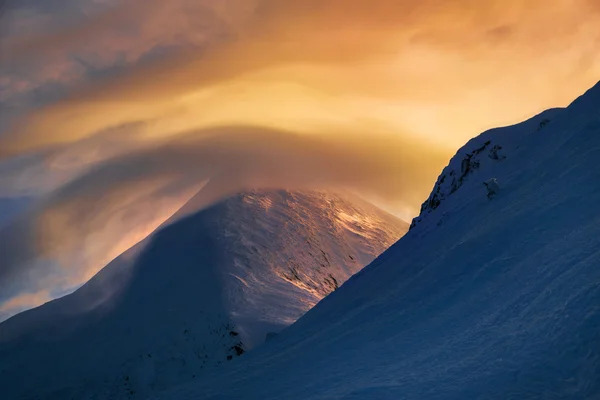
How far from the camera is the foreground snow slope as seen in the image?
21156mm

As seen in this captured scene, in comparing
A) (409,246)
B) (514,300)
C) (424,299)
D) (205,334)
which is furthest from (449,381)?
(205,334)

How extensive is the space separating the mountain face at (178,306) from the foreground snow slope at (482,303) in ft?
227

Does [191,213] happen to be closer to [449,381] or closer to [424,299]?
[424,299]

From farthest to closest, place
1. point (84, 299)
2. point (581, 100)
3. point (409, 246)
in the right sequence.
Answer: point (84, 299) → point (409, 246) → point (581, 100)

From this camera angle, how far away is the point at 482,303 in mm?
31578

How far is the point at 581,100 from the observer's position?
1941 inches

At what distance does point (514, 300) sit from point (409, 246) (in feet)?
86.8

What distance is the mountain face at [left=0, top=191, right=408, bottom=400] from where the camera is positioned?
→ 417 feet

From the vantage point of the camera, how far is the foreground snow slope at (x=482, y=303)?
21.2 m

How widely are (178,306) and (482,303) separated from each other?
121 metres

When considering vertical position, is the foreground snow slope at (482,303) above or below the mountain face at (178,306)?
below

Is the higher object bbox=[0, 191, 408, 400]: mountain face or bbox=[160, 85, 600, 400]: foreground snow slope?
bbox=[0, 191, 408, 400]: mountain face

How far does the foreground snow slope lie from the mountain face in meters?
69.3

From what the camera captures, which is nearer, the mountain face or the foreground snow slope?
the foreground snow slope
